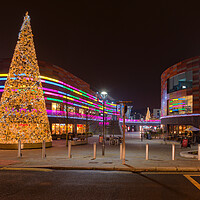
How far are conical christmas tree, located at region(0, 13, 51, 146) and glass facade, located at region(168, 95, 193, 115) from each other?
2907 centimetres

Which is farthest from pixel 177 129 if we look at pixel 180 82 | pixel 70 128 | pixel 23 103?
pixel 23 103

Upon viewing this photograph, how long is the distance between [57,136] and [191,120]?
75.3ft

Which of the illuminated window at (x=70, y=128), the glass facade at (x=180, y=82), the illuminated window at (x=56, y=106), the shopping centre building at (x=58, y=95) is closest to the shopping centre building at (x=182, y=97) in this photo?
the glass facade at (x=180, y=82)

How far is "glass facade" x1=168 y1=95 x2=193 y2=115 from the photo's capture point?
41984mm

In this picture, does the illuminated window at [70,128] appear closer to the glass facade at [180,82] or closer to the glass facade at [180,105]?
the glass facade at [180,105]

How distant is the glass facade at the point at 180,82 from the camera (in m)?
42.5

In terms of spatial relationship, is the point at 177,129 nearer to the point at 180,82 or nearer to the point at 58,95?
the point at 180,82

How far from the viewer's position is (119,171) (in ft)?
35.7

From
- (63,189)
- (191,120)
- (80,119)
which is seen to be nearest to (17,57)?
(63,189)

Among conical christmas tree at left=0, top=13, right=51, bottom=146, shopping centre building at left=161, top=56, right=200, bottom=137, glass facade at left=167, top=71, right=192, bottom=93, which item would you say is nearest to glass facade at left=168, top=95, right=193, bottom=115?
shopping centre building at left=161, top=56, right=200, bottom=137

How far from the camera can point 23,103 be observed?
20.5 metres

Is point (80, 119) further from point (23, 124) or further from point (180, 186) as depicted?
point (180, 186)

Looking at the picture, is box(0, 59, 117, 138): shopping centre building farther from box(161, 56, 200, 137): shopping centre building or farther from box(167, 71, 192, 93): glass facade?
box(167, 71, 192, 93): glass facade

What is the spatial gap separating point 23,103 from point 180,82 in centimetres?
3272
